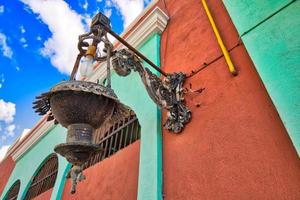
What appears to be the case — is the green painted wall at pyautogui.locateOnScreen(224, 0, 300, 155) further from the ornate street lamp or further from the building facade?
the ornate street lamp

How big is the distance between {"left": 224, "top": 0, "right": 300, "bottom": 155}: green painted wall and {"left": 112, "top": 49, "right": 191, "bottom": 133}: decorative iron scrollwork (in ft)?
3.15

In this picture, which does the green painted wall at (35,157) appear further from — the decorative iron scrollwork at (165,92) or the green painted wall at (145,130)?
the decorative iron scrollwork at (165,92)

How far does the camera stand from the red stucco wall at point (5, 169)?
31.0 feet

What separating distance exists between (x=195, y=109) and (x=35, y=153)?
7.14m

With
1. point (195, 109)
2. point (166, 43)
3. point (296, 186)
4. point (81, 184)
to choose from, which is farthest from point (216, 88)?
point (81, 184)

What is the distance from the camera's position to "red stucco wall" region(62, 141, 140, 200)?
305cm

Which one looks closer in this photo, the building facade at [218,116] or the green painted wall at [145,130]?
the building facade at [218,116]

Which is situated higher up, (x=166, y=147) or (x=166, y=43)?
(x=166, y=43)

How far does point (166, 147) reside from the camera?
2699 mm

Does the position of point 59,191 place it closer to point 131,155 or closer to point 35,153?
point 131,155

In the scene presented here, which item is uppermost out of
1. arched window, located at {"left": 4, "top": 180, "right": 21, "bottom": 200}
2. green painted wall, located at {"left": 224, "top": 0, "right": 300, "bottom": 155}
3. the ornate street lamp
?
arched window, located at {"left": 4, "top": 180, "right": 21, "bottom": 200}

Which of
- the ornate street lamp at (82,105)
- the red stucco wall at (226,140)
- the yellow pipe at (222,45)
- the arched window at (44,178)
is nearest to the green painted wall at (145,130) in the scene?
the red stucco wall at (226,140)

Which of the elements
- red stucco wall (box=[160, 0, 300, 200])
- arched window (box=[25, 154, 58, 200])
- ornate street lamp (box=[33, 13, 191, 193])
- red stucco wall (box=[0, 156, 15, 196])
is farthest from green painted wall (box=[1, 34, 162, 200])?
red stucco wall (box=[0, 156, 15, 196])

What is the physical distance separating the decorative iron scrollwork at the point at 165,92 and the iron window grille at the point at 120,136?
3.59ft
